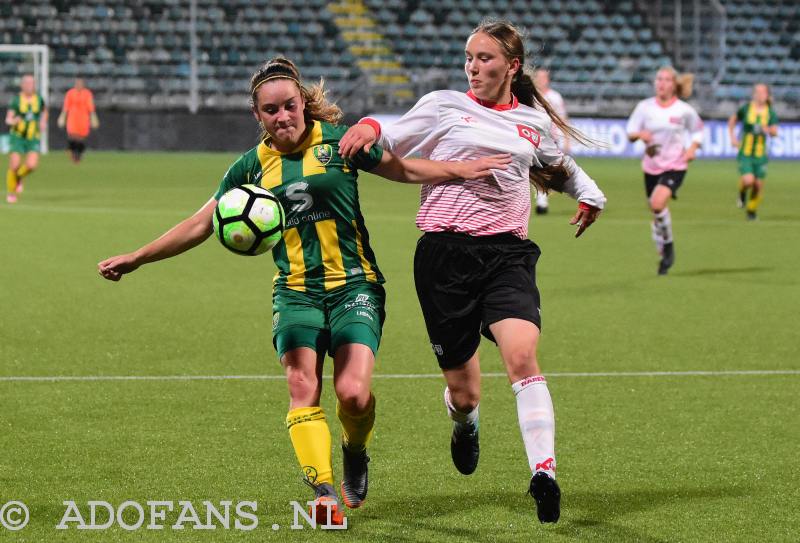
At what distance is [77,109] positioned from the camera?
33750mm

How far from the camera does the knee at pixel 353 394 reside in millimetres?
5164

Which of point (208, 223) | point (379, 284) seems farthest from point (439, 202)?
point (208, 223)

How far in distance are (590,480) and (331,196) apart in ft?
5.32

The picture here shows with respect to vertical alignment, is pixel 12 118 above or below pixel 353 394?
above

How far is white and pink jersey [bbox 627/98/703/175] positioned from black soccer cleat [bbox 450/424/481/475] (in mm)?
9165

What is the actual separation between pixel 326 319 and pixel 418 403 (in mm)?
2316

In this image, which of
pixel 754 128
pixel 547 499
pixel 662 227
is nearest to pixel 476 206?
pixel 547 499

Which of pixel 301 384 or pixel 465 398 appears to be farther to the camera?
pixel 465 398

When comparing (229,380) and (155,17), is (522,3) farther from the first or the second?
(229,380)

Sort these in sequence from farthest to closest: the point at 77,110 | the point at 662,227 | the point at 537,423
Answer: the point at 77,110, the point at 662,227, the point at 537,423

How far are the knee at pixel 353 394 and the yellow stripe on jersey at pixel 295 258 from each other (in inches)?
16.6

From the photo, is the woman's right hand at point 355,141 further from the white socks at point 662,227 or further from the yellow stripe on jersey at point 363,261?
the white socks at point 662,227

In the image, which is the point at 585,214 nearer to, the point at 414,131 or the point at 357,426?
the point at 414,131

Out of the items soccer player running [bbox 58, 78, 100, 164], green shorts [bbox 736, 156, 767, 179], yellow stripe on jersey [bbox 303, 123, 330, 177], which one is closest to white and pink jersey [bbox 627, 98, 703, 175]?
green shorts [bbox 736, 156, 767, 179]
